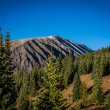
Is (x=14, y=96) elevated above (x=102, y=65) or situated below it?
below

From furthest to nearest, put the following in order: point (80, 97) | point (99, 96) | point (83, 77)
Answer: point (83, 77)
point (80, 97)
point (99, 96)

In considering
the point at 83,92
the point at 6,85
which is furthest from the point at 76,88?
the point at 6,85

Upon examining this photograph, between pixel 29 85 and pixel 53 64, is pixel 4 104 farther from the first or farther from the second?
pixel 29 85

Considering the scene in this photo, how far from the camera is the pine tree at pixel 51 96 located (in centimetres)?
2916

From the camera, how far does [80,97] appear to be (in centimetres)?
14512

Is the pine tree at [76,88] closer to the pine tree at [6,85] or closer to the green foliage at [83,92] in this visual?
the green foliage at [83,92]

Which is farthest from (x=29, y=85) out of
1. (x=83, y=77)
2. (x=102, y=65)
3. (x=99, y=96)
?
(x=99, y=96)

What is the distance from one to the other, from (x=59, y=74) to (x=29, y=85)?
16037cm

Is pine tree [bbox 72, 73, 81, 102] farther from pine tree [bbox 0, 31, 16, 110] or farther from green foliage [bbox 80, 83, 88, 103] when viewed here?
pine tree [bbox 0, 31, 16, 110]

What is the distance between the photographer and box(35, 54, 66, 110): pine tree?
29.2 m

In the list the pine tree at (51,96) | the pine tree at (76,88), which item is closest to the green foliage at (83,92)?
the pine tree at (76,88)

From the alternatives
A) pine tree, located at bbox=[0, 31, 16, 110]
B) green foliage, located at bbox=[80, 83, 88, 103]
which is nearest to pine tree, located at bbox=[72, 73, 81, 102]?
green foliage, located at bbox=[80, 83, 88, 103]

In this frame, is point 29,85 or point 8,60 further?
point 29,85

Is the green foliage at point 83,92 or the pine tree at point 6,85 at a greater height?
the pine tree at point 6,85
